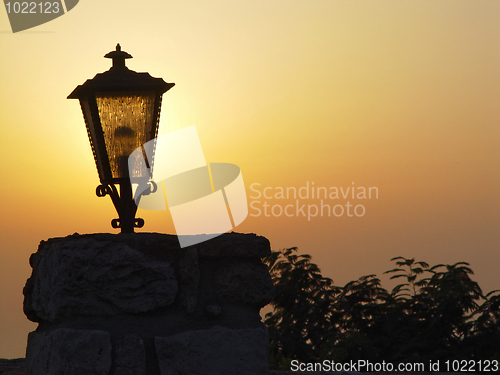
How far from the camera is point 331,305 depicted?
8.01 meters

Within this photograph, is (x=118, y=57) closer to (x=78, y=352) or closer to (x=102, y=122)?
(x=102, y=122)

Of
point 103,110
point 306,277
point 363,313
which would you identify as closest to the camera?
point 103,110

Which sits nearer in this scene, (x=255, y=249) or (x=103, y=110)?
(x=255, y=249)

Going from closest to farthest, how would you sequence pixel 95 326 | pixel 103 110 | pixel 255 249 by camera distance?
pixel 95 326, pixel 255 249, pixel 103 110

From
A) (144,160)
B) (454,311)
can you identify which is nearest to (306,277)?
(454,311)

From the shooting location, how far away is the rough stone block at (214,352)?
9.00 ft

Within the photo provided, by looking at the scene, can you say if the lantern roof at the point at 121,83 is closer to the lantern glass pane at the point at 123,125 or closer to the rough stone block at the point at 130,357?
the lantern glass pane at the point at 123,125

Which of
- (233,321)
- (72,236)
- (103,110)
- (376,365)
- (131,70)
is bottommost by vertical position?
(376,365)

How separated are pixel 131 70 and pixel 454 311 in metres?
5.58

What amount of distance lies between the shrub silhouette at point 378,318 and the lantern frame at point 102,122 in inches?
168

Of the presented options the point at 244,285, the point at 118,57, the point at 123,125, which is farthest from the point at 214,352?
the point at 118,57

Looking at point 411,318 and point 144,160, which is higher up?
point 144,160

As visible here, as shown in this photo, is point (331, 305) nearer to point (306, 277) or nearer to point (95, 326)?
point (306, 277)

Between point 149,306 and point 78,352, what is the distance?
396 millimetres
